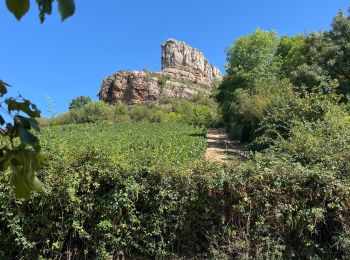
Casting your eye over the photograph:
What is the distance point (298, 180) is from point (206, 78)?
5449 inches

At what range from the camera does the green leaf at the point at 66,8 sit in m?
1.06

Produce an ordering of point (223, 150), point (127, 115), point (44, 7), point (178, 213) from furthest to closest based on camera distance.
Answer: point (127, 115) → point (223, 150) → point (178, 213) → point (44, 7)

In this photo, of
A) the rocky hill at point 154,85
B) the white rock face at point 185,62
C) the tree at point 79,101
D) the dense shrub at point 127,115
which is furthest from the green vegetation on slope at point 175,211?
the white rock face at point 185,62

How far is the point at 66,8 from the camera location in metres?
1.06

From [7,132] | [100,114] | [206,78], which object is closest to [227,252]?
[7,132]

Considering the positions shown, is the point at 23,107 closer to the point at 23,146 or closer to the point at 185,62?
the point at 23,146

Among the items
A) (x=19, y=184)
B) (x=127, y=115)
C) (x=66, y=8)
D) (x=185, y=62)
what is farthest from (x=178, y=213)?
(x=185, y=62)

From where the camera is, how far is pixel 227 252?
745 cm

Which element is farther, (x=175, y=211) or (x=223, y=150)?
(x=223, y=150)

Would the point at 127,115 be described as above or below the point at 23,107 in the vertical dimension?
above

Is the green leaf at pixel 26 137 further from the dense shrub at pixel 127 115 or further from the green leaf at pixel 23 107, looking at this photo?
the dense shrub at pixel 127 115

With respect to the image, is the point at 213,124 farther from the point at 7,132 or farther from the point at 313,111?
the point at 7,132

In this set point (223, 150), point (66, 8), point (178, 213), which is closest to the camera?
point (66, 8)

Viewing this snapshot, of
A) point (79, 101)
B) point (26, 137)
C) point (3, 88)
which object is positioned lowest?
point (26, 137)
